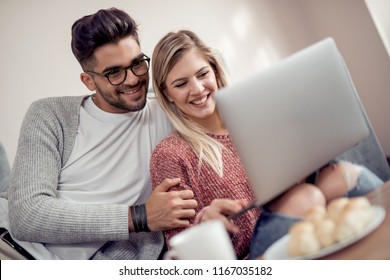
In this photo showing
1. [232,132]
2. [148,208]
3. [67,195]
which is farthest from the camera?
[67,195]

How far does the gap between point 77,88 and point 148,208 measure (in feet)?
1.22

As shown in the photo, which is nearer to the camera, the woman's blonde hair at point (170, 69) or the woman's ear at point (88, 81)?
the woman's blonde hair at point (170, 69)

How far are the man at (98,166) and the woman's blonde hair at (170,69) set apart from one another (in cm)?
7

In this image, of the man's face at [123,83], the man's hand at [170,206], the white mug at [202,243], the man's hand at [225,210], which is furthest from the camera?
the man's face at [123,83]

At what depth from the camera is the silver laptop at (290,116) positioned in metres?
0.58

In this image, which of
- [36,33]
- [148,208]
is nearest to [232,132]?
[148,208]

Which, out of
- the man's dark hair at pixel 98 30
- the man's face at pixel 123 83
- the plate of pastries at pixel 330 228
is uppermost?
the man's dark hair at pixel 98 30

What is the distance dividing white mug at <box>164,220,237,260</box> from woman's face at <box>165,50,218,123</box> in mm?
375

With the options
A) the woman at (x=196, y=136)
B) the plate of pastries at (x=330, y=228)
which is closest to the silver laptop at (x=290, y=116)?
the plate of pastries at (x=330, y=228)

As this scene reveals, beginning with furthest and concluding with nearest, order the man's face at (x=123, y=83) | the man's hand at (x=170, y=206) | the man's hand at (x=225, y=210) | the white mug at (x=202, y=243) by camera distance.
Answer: the man's face at (x=123, y=83)
the man's hand at (x=170, y=206)
the man's hand at (x=225, y=210)
the white mug at (x=202, y=243)

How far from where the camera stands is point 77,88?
1019 mm

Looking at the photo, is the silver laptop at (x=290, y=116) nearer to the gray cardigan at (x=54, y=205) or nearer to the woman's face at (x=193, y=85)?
the woman's face at (x=193, y=85)

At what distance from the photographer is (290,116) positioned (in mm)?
596

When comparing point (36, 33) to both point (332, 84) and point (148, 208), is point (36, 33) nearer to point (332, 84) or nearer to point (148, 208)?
point (148, 208)
